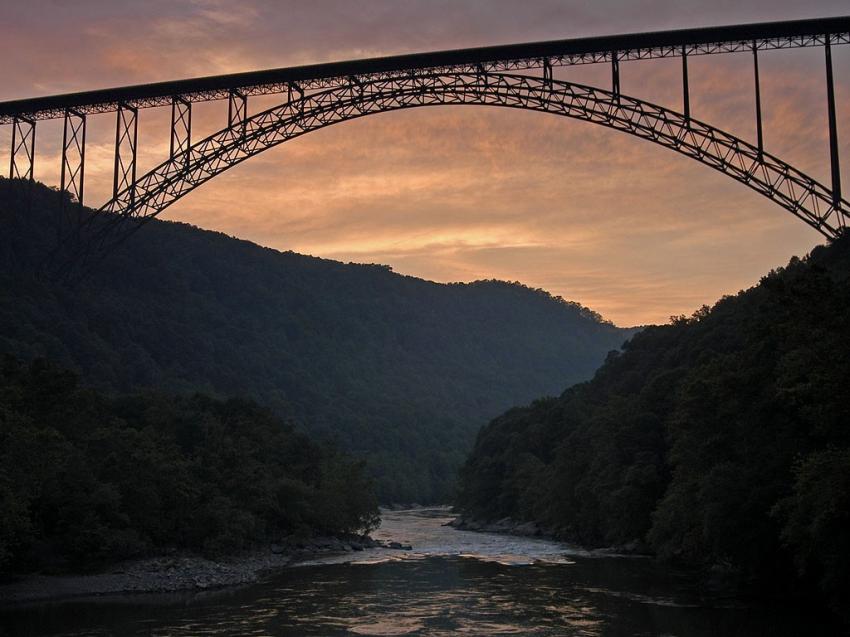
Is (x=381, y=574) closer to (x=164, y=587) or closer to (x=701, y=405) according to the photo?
(x=164, y=587)

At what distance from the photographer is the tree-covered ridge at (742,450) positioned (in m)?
24.2

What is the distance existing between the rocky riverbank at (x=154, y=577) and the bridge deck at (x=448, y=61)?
22.5 meters

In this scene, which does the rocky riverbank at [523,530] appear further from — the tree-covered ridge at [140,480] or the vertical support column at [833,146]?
the vertical support column at [833,146]

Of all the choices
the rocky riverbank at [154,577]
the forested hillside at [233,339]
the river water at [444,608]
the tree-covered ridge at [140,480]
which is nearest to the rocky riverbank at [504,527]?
the tree-covered ridge at [140,480]

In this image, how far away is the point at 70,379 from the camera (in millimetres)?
43594

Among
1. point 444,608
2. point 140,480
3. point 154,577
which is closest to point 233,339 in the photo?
point 140,480

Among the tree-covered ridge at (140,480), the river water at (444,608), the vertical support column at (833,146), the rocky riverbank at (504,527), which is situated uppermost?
the vertical support column at (833,146)

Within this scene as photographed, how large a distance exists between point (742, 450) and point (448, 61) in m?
20.6

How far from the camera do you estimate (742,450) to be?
3288 cm

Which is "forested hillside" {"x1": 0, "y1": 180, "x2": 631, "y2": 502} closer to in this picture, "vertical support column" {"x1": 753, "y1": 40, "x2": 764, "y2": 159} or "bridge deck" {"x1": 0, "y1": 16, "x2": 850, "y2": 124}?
"bridge deck" {"x1": 0, "y1": 16, "x2": 850, "y2": 124}

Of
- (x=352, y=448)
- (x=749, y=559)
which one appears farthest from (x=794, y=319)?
(x=352, y=448)

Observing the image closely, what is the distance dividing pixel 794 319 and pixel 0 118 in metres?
43.6

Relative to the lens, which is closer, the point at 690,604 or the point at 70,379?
the point at 690,604

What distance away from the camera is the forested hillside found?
7006 cm
